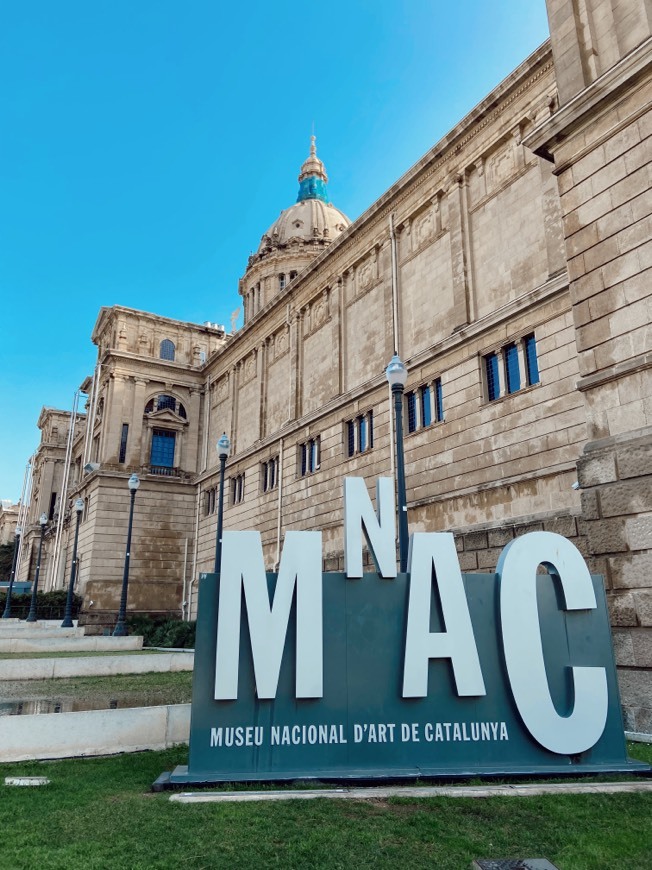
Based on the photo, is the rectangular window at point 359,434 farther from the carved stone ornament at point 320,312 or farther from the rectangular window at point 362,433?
the carved stone ornament at point 320,312

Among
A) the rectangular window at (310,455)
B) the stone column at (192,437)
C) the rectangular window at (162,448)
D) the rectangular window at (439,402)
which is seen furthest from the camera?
the stone column at (192,437)

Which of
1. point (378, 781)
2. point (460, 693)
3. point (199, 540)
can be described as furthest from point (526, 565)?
point (199, 540)

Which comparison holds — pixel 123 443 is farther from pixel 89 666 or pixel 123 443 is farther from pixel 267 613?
pixel 267 613

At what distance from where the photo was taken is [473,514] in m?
20.2

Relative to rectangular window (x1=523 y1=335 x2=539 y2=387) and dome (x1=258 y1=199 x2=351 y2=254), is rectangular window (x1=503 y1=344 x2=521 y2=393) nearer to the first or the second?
rectangular window (x1=523 y1=335 x2=539 y2=387)

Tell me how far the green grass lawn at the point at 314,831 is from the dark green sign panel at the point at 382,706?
883 millimetres

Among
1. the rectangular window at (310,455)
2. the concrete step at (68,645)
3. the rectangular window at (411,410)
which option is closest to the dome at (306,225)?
the rectangular window at (310,455)

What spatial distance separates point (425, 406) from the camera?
23812 mm

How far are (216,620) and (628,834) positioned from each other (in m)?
4.50

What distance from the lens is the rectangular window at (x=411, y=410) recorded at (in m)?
24.2

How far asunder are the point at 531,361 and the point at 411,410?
589 centimetres

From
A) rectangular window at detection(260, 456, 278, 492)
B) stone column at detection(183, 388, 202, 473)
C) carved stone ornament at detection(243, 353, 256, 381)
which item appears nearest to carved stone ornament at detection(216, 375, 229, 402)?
stone column at detection(183, 388, 202, 473)

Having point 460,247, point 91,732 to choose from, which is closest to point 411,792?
point 91,732

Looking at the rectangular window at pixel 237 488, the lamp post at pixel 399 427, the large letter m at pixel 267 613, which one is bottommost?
the large letter m at pixel 267 613
